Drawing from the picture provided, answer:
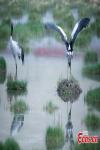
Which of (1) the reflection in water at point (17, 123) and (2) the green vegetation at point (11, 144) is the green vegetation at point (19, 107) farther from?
(2) the green vegetation at point (11, 144)

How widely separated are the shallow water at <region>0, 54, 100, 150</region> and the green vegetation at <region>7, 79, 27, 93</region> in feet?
0.11

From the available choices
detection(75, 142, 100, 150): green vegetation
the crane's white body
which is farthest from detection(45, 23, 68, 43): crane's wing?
detection(75, 142, 100, 150): green vegetation

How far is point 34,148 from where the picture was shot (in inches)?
124

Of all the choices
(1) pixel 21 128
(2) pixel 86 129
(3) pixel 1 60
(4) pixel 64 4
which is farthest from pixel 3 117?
(4) pixel 64 4

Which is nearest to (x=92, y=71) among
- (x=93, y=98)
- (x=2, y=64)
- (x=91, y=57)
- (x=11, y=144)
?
(x=91, y=57)

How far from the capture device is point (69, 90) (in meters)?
3.18

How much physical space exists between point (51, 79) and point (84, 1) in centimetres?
68

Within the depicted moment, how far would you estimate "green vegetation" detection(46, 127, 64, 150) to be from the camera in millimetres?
3150

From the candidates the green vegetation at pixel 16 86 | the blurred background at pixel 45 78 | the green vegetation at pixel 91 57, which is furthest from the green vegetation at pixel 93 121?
the green vegetation at pixel 16 86

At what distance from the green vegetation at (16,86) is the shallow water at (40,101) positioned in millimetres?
34

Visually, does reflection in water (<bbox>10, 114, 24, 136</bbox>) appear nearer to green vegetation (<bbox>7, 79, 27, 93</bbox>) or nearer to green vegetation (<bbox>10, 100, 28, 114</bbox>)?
green vegetation (<bbox>10, 100, 28, 114</bbox>)

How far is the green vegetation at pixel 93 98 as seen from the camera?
3150 millimetres

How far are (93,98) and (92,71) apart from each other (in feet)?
0.72

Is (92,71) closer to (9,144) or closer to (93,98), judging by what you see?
(93,98)
